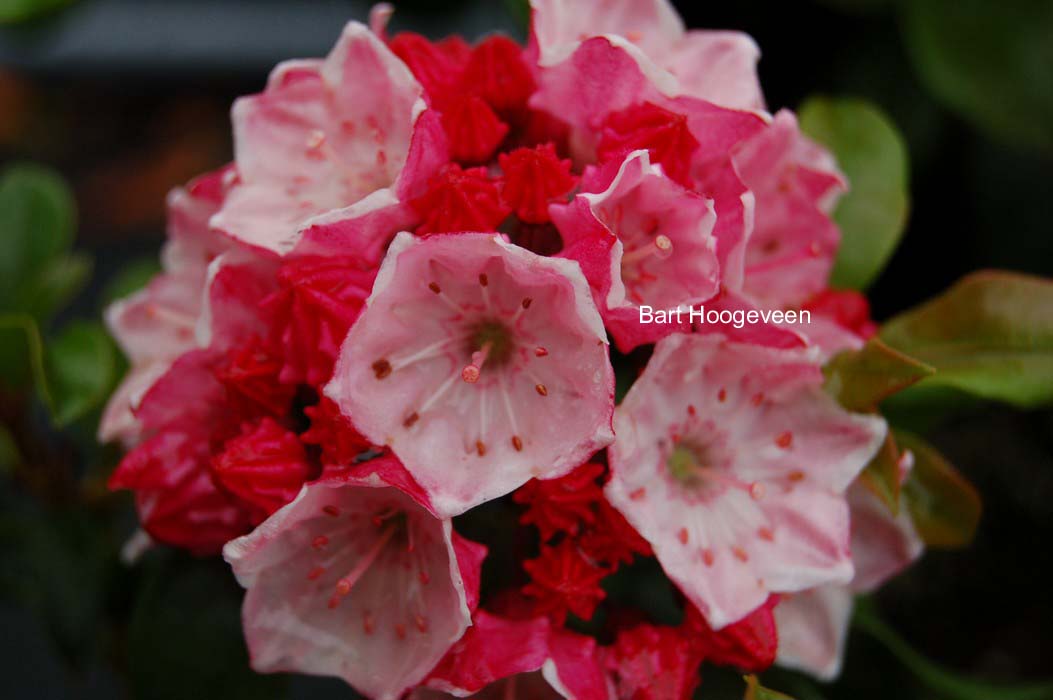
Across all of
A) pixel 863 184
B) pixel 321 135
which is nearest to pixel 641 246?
pixel 321 135

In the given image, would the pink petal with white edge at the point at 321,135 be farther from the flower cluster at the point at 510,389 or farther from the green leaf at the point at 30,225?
the green leaf at the point at 30,225

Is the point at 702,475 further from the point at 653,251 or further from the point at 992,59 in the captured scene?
the point at 992,59

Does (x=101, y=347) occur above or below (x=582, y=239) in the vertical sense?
below

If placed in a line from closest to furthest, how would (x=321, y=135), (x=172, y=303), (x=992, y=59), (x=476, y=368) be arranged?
(x=476, y=368)
(x=321, y=135)
(x=172, y=303)
(x=992, y=59)

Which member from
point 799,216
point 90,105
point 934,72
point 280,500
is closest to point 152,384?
point 280,500

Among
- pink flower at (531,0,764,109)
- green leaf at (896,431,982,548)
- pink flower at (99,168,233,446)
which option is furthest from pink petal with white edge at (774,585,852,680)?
pink flower at (99,168,233,446)

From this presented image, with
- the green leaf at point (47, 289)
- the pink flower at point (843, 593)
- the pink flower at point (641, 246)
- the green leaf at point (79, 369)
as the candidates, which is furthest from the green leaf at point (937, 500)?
the green leaf at point (47, 289)

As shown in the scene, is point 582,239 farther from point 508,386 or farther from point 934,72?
point 934,72
